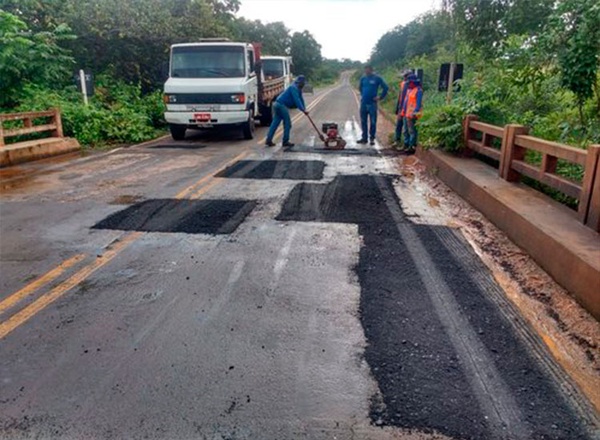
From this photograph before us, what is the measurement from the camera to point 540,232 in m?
4.99

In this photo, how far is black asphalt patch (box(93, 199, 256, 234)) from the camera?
6078mm

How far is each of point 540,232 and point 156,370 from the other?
153 inches

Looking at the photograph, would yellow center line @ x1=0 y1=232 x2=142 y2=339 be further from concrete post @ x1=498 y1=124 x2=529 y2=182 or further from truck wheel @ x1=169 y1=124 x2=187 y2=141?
truck wheel @ x1=169 y1=124 x2=187 y2=141

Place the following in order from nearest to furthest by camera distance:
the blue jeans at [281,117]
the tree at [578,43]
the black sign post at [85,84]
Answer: the tree at [578,43] < the blue jeans at [281,117] < the black sign post at [85,84]

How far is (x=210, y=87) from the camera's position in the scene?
1356 cm

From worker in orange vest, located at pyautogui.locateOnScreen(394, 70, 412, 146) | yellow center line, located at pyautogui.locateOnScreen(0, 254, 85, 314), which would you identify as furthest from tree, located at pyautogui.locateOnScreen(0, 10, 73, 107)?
yellow center line, located at pyautogui.locateOnScreen(0, 254, 85, 314)

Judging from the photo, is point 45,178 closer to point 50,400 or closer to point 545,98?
point 50,400

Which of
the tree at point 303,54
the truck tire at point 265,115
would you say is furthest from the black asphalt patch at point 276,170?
the tree at point 303,54

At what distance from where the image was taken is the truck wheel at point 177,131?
1448 centimetres

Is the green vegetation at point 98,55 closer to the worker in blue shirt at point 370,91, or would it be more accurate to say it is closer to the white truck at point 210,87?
the white truck at point 210,87

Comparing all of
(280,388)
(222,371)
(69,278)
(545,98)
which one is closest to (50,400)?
(222,371)

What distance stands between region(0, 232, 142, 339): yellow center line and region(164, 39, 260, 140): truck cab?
27.8ft

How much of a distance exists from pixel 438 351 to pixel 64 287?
3.15 meters

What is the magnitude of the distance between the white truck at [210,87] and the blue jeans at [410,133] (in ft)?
14.7
